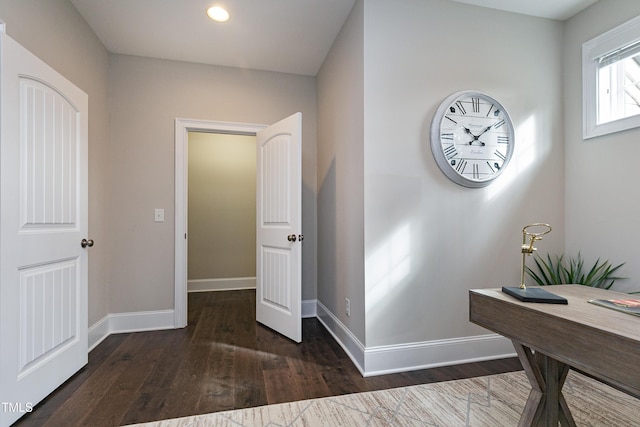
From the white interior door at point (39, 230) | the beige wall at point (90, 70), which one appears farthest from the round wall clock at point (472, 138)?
the beige wall at point (90, 70)

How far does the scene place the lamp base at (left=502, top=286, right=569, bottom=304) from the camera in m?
1.28

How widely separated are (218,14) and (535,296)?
9.16 ft

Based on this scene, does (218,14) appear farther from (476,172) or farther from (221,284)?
(221,284)

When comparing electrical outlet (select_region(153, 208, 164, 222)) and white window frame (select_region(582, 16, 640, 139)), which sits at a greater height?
white window frame (select_region(582, 16, 640, 139))

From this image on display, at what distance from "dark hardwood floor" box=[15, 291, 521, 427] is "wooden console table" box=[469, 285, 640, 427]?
784 mm

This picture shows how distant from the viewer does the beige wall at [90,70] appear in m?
1.94

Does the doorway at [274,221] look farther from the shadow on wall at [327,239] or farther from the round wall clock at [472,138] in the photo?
the round wall clock at [472,138]

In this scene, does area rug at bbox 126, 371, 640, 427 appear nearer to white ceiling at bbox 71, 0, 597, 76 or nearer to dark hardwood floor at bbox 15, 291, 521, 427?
dark hardwood floor at bbox 15, 291, 521, 427

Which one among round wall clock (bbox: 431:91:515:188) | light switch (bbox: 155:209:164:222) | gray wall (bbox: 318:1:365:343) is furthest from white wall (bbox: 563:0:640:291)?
light switch (bbox: 155:209:164:222)

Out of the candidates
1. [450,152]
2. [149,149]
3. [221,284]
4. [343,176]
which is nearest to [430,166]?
[450,152]

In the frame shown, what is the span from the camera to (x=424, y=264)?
225 cm

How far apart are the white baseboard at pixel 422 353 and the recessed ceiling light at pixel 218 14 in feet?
8.71

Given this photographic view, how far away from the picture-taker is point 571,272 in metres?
2.40

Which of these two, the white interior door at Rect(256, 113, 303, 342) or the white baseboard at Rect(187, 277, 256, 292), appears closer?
the white interior door at Rect(256, 113, 303, 342)
